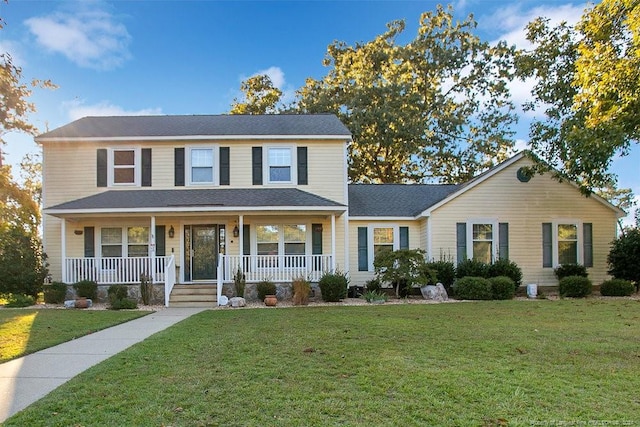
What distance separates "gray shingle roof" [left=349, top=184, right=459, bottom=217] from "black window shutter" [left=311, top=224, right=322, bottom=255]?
4.79 feet

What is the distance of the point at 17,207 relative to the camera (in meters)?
27.5

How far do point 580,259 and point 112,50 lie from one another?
19204 millimetres

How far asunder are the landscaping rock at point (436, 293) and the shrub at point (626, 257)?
6460 mm

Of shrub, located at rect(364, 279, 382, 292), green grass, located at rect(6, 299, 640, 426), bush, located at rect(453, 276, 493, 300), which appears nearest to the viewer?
green grass, located at rect(6, 299, 640, 426)

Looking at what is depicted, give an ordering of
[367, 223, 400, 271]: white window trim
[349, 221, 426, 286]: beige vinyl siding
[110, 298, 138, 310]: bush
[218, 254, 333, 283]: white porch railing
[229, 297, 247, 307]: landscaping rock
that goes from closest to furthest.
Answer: [110, 298, 138, 310]: bush
[229, 297, 247, 307]: landscaping rock
[218, 254, 333, 283]: white porch railing
[349, 221, 426, 286]: beige vinyl siding
[367, 223, 400, 271]: white window trim

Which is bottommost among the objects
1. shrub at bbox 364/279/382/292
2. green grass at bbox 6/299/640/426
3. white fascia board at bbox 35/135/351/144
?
shrub at bbox 364/279/382/292

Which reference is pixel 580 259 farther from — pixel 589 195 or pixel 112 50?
pixel 112 50

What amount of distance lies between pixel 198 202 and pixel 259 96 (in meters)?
16.1

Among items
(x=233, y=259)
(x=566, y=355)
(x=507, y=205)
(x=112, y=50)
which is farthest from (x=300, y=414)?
(x=112, y=50)

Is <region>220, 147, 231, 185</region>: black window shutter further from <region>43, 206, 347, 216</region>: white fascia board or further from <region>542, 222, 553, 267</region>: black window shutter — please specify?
<region>542, 222, 553, 267</region>: black window shutter

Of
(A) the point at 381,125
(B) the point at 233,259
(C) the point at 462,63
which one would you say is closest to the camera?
(B) the point at 233,259

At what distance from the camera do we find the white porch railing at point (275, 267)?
49.1 feet

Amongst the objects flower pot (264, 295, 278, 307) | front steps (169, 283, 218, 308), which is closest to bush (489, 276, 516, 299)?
flower pot (264, 295, 278, 307)

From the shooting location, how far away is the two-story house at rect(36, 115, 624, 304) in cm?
1579
